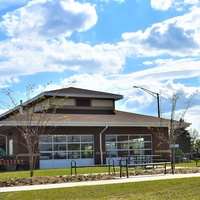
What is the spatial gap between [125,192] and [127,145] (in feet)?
72.7

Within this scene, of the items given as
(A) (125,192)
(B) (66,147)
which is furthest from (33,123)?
(A) (125,192)

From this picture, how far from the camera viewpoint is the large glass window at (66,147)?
31469mm

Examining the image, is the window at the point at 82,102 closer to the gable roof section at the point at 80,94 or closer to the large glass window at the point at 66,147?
the gable roof section at the point at 80,94

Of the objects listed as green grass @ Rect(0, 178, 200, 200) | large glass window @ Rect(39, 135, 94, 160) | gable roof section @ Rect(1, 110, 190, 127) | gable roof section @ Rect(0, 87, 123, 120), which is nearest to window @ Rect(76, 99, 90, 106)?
gable roof section @ Rect(0, 87, 123, 120)

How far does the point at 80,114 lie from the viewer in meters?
35.2

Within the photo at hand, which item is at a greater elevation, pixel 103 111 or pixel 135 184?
pixel 103 111

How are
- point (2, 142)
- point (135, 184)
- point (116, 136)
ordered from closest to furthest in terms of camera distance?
point (135, 184)
point (116, 136)
point (2, 142)

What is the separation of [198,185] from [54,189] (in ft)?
15.1

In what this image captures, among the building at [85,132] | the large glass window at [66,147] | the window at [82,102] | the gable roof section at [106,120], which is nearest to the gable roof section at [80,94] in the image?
the building at [85,132]

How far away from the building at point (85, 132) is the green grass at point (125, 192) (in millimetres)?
15925

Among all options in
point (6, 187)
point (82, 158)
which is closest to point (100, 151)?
point (82, 158)

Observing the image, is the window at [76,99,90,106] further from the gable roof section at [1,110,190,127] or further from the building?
the gable roof section at [1,110,190,127]

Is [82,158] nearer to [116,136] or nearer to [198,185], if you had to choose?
[116,136]

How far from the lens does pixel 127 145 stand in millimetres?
34500
